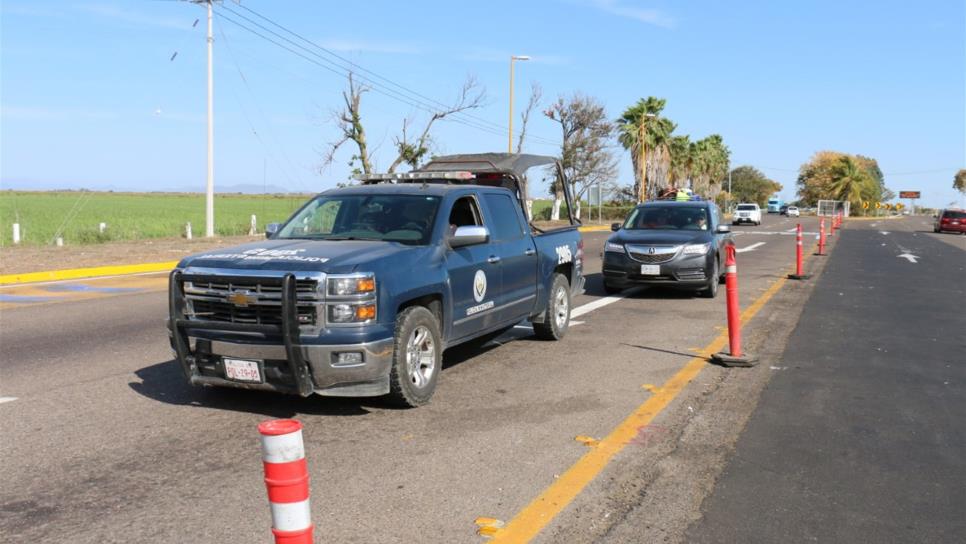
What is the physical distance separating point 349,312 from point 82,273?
13.6 meters

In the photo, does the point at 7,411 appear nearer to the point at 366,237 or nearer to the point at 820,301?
the point at 366,237

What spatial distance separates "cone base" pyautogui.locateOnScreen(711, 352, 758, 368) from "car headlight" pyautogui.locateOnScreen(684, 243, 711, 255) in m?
5.08

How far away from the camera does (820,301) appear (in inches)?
517

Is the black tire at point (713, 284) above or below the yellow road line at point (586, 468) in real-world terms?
above

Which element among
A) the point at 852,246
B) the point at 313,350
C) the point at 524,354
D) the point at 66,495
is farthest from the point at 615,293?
the point at 852,246

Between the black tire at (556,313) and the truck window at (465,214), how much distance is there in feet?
5.58

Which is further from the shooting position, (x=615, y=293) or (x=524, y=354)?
(x=615, y=293)

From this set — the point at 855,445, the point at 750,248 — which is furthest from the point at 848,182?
the point at 855,445

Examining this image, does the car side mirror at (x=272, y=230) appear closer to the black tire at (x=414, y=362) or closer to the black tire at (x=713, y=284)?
the black tire at (x=414, y=362)

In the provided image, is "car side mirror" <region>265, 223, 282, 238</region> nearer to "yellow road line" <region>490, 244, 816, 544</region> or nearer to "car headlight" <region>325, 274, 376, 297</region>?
"car headlight" <region>325, 274, 376, 297</region>

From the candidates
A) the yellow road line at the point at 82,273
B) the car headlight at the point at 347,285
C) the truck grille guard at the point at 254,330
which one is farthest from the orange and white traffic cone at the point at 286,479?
the yellow road line at the point at 82,273

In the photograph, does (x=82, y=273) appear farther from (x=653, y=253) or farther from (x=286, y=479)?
(x=286, y=479)

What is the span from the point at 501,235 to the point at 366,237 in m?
1.61

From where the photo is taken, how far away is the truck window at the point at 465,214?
23.8ft
